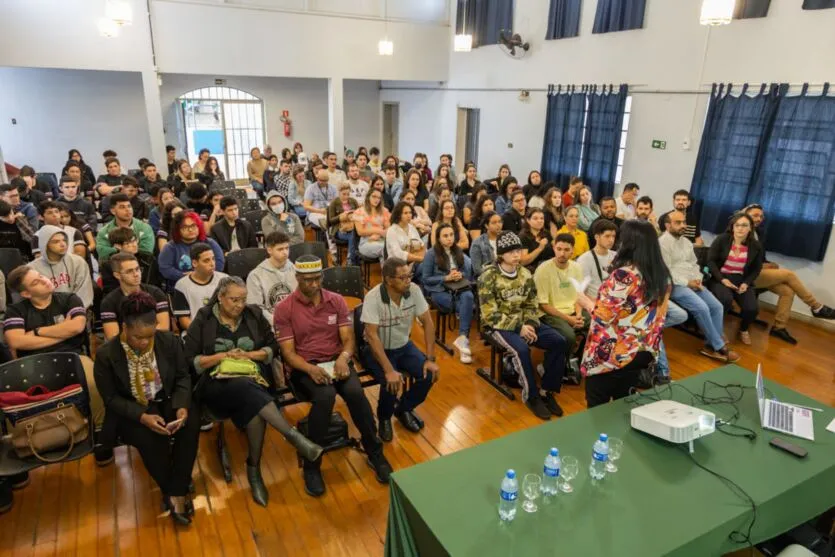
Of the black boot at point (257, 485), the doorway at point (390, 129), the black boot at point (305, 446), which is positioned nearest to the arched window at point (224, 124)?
the doorway at point (390, 129)

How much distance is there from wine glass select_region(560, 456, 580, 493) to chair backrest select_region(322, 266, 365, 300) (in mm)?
2325

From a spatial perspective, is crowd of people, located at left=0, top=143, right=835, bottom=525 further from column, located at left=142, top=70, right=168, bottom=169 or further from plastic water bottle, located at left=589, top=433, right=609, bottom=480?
column, located at left=142, top=70, right=168, bottom=169

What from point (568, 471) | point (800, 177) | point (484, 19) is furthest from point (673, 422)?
point (484, 19)

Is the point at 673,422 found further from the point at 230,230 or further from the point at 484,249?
the point at 230,230

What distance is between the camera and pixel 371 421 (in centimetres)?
310

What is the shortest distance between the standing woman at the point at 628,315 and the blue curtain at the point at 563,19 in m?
6.71

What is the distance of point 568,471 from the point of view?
2.07m

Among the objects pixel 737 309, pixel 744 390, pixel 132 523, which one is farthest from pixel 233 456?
pixel 737 309

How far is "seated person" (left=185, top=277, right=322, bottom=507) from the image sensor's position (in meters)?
2.91

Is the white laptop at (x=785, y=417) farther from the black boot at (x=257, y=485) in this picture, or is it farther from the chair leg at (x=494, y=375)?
the black boot at (x=257, y=485)

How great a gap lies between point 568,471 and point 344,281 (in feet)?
8.01

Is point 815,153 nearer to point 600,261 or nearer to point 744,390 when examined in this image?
point 600,261

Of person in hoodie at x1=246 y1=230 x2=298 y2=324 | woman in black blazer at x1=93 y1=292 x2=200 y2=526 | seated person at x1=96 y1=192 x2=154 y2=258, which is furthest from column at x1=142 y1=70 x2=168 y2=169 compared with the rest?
woman in black blazer at x1=93 y1=292 x2=200 y2=526

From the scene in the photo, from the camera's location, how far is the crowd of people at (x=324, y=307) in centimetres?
271
